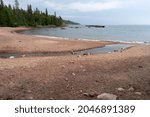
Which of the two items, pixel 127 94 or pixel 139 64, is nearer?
pixel 127 94

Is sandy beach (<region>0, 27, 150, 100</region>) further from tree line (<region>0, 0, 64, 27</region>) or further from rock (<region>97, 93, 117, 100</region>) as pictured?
tree line (<region>0, 0, 64, 27</region>)

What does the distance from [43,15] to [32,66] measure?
138709 mm

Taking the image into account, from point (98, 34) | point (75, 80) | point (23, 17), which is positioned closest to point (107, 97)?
point (75, 80)

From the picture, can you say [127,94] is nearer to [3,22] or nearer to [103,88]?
[103,88]

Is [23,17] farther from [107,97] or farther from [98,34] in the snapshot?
[107,97]

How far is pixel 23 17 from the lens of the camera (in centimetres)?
12962

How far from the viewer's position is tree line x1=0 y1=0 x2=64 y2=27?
104 metres

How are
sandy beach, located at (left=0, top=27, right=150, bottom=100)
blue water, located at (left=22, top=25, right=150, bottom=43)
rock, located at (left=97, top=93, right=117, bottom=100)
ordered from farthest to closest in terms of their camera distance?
1. blue water, located at (left=22, top=25, right=150, bottom=43)
2. sandy beach, located at (left=0, top=27, right=150, bottom=100)
3. rock, located at (left=97, top=93, right=117, bottom=100)

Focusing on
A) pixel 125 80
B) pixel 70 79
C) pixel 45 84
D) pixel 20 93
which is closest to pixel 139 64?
pixel 125 80

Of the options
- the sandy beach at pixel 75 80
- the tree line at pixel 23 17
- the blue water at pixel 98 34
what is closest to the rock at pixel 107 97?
the sandy beach at pixel 75 80

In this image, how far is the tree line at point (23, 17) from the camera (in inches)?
4110

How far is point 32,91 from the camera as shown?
10719 millimetres

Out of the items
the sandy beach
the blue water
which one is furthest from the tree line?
the sandy beach

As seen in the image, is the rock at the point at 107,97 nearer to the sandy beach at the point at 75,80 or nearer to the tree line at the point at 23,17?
the sandy beach at the point at 75,80
